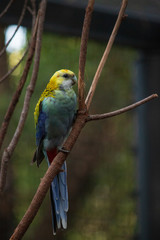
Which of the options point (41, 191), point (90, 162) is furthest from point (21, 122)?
point (90, 162)

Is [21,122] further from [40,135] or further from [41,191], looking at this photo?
[40,135]

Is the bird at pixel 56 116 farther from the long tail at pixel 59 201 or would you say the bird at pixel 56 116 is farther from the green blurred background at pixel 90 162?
the green blurred background at pixel 90 162

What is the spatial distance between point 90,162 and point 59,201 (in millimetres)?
2283

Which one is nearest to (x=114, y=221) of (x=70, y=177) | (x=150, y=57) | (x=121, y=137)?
(x=70, y=177)

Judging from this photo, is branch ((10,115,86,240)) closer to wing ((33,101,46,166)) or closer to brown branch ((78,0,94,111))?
brown branch ((78,0,94,111))

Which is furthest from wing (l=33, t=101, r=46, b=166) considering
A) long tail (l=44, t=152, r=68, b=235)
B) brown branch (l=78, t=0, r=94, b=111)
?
brown branch (l=78, t=0, r=94, b=111)

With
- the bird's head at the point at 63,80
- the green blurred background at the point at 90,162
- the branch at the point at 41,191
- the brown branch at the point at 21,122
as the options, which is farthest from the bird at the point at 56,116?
the green blurred background at the point at 90,162

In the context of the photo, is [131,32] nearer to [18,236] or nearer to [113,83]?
[113,83]

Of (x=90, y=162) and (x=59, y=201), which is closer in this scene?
(x=59, y=201)

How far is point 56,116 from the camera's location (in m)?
1.34

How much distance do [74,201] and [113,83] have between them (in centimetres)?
122

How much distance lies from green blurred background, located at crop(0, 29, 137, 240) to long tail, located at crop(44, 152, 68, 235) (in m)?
2.04

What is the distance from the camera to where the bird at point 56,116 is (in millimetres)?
1286

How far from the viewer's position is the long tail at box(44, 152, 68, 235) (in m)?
1.06
